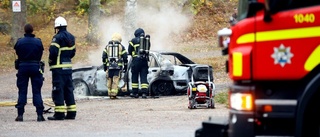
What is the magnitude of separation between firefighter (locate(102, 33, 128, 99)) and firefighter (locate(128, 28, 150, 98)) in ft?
1.09

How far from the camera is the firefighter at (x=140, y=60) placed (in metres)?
23.7

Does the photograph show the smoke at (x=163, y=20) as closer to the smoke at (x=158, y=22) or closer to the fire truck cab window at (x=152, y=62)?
the smoke at (x=158, y=22)

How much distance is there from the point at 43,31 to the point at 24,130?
29946mm

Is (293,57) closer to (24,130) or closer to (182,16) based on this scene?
(24,130)

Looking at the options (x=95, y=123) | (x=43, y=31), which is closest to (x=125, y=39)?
(x=43, y=31)

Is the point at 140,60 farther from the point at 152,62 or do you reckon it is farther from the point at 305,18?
the point at 305,18

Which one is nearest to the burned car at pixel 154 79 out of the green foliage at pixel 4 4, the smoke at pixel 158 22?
the smoke at pixel 158 22

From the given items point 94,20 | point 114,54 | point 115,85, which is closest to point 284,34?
point 114,54

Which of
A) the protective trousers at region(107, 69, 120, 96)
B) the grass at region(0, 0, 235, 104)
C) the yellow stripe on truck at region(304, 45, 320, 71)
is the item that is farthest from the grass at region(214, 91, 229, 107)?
the yellow stripe on truck at region(304, 45, 320, 71)

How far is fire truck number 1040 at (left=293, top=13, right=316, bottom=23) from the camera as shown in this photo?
793 centimetres

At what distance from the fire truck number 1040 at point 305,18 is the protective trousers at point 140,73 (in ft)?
51.5

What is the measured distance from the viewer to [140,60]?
2378 centimetres

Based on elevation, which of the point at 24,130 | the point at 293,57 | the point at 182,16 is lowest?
the point at 24,130

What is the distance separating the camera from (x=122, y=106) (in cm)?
2083
